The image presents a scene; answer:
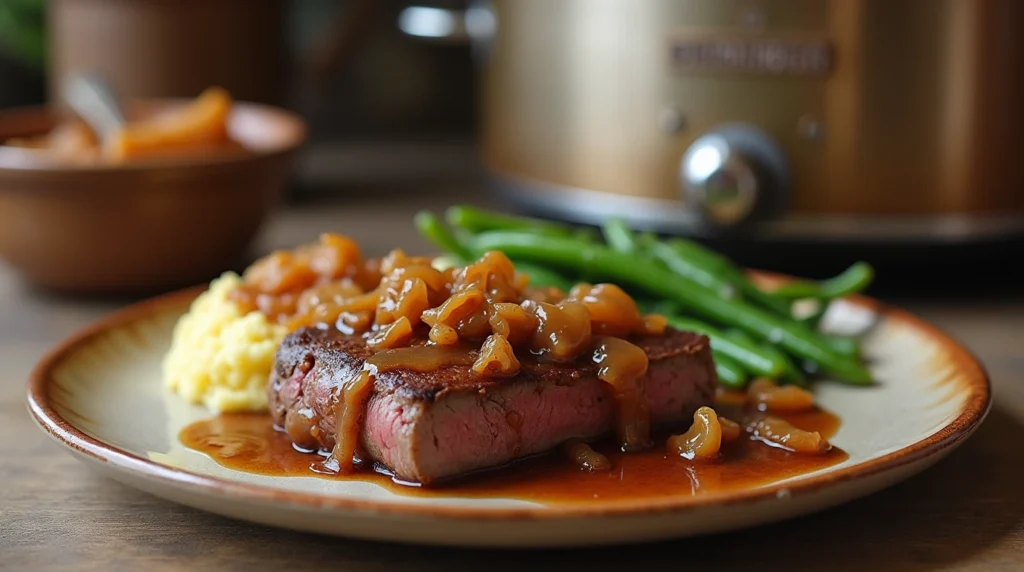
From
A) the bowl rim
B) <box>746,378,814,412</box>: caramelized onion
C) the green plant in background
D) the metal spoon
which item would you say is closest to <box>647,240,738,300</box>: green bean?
<box>746,378,814,412</box>: caramelized onion

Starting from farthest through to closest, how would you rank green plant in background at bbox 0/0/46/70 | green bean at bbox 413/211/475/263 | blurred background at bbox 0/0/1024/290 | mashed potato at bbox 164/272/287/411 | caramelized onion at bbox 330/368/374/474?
green plant in background at bbox 0/0/46/70, blurred background at bbox 0/0/1024/290, green bean at bbox 413/211/475/263, mashed potato at bbox 164/272/287/411, caramelized onion at bbox 330/368/374/474

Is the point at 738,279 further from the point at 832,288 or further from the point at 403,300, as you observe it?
the point at 403,300

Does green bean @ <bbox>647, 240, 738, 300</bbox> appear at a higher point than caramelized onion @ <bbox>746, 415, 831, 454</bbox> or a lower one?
higher

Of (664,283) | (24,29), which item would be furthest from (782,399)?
(24,29)

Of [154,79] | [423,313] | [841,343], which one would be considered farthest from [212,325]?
[154,79]

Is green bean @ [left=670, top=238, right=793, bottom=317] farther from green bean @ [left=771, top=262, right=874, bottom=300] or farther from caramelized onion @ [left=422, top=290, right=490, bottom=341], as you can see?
caramelized onion @ [left=422, top=290, right=490, bottom=341]

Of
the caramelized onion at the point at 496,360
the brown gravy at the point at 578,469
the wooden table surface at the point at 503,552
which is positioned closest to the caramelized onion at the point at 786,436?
the brown gravy at the point at 578,469

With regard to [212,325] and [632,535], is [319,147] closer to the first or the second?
[212,325]
